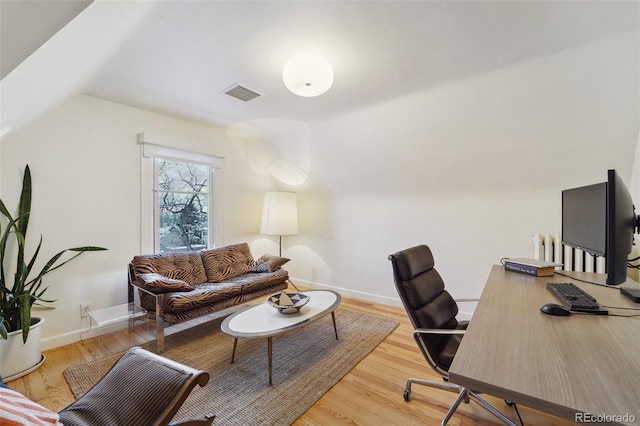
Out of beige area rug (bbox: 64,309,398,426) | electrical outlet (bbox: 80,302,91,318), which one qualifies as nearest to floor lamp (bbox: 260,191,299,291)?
beige area rug (bbox: 64,309,398,426)

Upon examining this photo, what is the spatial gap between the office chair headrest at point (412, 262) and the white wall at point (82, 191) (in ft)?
9.80

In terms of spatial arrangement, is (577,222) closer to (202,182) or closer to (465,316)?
(465,316)

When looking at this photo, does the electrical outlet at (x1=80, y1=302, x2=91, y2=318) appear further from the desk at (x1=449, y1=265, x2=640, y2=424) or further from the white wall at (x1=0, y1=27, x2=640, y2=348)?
the desk at (x1=449, y1=265, x2=640, y2=424)

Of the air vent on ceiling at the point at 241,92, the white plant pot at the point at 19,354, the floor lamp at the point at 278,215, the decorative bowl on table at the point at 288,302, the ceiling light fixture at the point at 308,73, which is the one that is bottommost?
the white plant pot at the point at 19,354

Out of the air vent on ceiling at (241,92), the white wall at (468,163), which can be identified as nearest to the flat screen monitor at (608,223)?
the white wall at (468,163)

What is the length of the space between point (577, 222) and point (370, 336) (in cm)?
192

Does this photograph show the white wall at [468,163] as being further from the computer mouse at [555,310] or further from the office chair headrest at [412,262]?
the computer mouse at [555,310]

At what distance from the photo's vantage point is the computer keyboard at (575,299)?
1137mm

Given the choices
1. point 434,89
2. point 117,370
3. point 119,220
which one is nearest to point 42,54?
point 117,370

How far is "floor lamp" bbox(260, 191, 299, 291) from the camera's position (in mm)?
4066

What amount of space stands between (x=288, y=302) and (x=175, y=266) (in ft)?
4.96

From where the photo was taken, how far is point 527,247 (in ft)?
8.88

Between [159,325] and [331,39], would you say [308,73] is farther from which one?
[159,325]

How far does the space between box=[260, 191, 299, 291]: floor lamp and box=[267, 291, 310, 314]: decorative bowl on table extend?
1.61m
